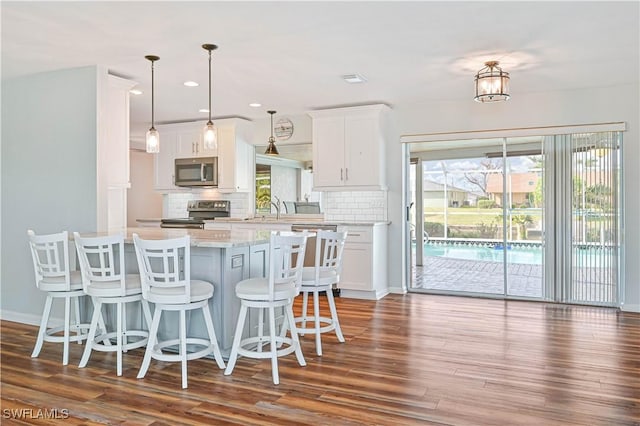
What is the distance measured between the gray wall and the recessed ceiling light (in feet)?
7.54

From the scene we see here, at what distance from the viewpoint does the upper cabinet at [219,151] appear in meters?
7.00

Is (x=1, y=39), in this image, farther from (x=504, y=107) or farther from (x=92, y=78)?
(x=504, y=107)

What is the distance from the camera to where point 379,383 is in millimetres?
3119

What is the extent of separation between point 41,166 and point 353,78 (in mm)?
3094

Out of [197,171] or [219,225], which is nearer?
[219,225]

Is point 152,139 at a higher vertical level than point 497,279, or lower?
higher

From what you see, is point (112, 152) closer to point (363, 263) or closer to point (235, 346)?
point (235, 346)

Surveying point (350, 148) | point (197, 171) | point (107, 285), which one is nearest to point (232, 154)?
point (197, 171)

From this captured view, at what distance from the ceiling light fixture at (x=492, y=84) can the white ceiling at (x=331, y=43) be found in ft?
0.39

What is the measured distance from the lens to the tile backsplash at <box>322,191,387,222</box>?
6.39 m

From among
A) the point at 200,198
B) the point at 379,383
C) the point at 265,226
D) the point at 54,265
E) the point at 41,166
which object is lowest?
the point at 379,383

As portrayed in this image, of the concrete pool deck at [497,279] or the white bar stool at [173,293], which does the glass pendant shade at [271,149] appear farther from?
the white bar stool at [173,293]

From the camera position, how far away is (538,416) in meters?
2.63

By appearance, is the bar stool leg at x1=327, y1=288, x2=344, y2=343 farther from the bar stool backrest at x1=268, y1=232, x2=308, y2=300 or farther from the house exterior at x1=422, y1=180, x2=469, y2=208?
the house exterior at x1=422, y1=180, x2=469, y2=208
